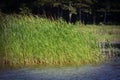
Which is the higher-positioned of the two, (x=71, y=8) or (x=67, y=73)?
(x=67, y=73)

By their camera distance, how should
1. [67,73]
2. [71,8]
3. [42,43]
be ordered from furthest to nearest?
[71,8]
[42,43]
[67,73]

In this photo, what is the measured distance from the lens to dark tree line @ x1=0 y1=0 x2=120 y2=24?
56.2 m

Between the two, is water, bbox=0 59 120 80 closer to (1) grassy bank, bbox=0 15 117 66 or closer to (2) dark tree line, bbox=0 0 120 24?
(1) grassy bank, bbox=0 15 117 66

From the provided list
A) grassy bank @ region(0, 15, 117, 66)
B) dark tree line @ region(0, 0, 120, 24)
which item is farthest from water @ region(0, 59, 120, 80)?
dark tree line @ region(0, 0, 120, 24)

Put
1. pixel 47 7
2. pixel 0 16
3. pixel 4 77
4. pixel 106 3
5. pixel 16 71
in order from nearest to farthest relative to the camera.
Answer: pixel 4 77 < pixel 16 71 < pixel 0 16 < pixel 106 3 < pixel 47 7

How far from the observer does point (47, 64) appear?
1659 centimetres

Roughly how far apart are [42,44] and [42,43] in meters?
0.04

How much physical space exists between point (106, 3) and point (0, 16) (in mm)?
40612

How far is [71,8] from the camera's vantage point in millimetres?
55938

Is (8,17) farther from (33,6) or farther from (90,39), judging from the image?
(33,6)

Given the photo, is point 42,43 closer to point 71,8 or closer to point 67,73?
point 67,73

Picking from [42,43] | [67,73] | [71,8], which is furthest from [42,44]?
[71,8]

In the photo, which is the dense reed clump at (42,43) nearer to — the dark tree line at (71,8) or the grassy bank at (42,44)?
the grassy bank at (42,44)

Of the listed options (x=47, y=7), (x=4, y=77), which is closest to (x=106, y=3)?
(x=47, y=7)
